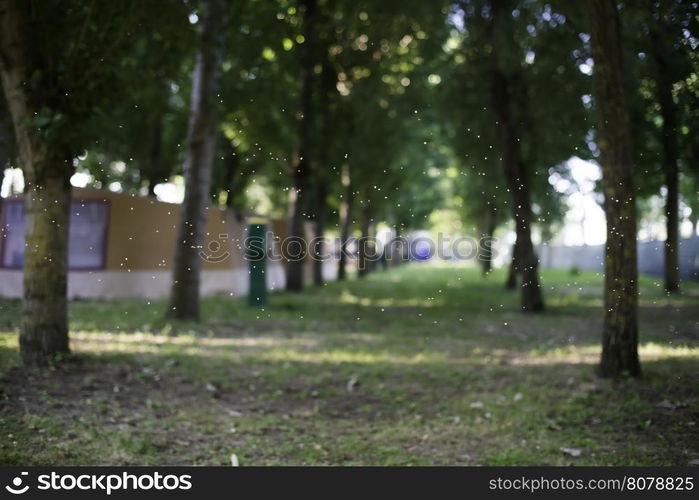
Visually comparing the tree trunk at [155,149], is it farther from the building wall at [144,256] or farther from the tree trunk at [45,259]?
the tree trunk at [45,259]

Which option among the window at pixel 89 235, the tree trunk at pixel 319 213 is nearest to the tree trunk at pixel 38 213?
the window at pixel 89 235

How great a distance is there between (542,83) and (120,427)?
351 inches

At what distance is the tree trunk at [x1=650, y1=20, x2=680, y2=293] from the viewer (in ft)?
13.1

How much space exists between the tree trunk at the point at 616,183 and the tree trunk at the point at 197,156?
17.3 feet

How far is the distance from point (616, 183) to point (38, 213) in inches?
165

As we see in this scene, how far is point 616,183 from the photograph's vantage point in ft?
15.9

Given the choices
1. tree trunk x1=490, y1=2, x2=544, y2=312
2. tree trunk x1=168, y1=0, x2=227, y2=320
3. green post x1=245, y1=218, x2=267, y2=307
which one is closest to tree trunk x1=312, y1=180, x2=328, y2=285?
green post x1=245, y1=218, x2=267, y2=307

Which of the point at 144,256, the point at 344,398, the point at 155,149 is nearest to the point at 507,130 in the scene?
the point at 144,256

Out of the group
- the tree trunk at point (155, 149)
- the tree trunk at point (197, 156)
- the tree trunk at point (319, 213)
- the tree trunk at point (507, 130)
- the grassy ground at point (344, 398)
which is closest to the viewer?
the grassy ground at point (344, 398)

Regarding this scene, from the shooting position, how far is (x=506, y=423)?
4504 mm

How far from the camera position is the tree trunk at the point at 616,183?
462 cm

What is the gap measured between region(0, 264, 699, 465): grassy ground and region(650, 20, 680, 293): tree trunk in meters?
0.28

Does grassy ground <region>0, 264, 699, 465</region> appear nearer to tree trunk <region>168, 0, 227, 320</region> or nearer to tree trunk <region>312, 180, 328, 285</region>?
tree trunk <region>168, 0, 227, 320</region>

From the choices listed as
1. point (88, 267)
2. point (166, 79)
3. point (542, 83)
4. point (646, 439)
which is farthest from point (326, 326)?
point (646, 439)
